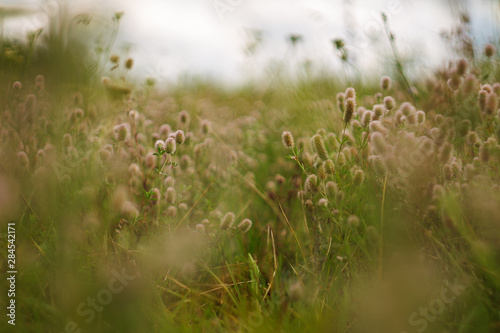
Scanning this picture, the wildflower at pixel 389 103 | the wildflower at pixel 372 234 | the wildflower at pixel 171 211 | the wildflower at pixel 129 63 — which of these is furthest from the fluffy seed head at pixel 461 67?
the wildflower at pixel 129 63

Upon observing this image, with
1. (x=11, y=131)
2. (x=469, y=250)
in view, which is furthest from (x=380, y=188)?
(x=11, y=131)

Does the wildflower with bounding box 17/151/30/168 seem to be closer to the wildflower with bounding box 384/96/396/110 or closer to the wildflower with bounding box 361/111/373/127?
the wildflower with bounding box 361/111/373/127

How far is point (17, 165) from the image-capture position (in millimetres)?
1676

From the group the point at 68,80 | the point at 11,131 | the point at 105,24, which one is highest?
the point at 105,24

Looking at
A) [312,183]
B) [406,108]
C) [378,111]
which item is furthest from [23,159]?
[406,108]

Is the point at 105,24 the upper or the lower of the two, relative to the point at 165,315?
upper

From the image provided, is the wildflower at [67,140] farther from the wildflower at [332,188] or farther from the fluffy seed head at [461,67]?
the fluffy seed head at [461,67]

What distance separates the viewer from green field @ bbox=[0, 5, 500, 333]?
1.06 metres

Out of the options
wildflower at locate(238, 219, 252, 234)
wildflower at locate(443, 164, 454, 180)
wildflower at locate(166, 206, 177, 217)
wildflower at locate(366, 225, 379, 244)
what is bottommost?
wildflower at locate(166, 206, 177, 217)

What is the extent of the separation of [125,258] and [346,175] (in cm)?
99

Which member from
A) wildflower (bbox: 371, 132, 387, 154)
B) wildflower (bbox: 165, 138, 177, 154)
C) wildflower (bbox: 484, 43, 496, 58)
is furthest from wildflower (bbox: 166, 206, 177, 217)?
wildflower (bbox: 484, 43, 496, 58)

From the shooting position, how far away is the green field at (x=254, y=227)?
1.06 meters

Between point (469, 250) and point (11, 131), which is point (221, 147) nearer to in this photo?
point (11, 131)

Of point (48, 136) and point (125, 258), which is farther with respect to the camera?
point (48, 136)
